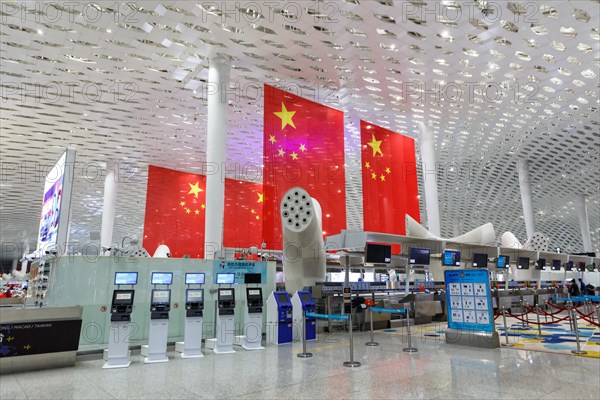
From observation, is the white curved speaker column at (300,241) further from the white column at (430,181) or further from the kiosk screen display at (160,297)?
the white column at (430,181)

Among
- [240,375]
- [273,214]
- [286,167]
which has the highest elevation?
[286,167]

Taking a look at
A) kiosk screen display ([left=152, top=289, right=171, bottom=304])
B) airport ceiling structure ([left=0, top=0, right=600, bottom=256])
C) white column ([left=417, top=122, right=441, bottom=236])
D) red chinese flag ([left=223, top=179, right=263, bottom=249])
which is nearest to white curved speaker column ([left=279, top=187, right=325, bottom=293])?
kiosk screen display ([left=152, top=289, right=171, bottom=304])

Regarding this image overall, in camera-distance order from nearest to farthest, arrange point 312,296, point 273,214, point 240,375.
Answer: point 240,375
point 312,296
point 273,214

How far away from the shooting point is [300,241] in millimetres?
9633

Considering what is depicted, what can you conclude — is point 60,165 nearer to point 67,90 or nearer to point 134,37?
point 134,37

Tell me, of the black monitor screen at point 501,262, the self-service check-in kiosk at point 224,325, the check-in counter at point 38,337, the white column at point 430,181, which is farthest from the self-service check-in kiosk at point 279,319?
the white column at point 430,181

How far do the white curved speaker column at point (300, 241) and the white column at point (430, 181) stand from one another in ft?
34.8

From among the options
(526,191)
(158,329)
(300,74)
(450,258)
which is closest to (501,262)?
A: (450,258)

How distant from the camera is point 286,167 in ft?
41.7

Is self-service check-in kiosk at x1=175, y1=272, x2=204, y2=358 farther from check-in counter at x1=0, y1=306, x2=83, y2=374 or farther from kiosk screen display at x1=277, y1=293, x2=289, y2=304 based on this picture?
kiosk screen display at x1=277, y1=293, x2=289, y2=304

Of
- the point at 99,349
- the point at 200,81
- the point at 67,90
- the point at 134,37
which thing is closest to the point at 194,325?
the point at 99,349

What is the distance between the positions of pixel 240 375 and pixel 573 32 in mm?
14186

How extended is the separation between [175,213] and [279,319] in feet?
46.1

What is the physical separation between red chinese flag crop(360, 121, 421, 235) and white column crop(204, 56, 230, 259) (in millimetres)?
5644
